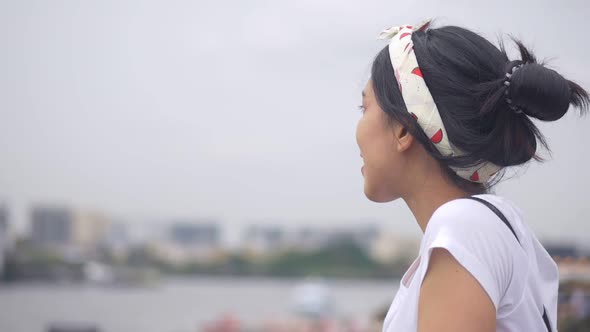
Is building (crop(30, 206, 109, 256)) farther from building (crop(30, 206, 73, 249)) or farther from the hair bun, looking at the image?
the hair bun

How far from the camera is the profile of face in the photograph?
934 mm

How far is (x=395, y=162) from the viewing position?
941mm

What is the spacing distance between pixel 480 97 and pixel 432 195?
148mm

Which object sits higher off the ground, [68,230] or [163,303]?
[68,230]

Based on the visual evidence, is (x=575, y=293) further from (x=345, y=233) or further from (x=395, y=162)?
(x=395, y=162)

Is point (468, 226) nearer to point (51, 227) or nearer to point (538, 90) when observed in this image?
point (538, 90)

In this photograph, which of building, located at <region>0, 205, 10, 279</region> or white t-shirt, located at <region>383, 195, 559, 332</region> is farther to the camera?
building, located at <region>0, 205, 10, 279</region>

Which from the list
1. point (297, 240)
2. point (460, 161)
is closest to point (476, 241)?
point (460, 161)

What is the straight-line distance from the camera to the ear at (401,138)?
0.92 metres

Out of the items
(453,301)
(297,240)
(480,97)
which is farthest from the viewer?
(297,240)

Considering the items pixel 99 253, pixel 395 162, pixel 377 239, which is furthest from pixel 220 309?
pixel 395 162

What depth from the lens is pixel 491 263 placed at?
0.77 meters

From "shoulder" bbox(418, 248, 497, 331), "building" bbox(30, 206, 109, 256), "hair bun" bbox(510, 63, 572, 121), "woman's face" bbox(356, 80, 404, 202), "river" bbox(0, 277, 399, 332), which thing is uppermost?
"hair bun" bbox(510, 63, 572, 121)

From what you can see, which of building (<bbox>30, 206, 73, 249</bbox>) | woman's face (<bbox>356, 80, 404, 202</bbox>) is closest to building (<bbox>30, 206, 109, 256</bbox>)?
building (<bbox>30, 206, 73, 249</bbox>)
